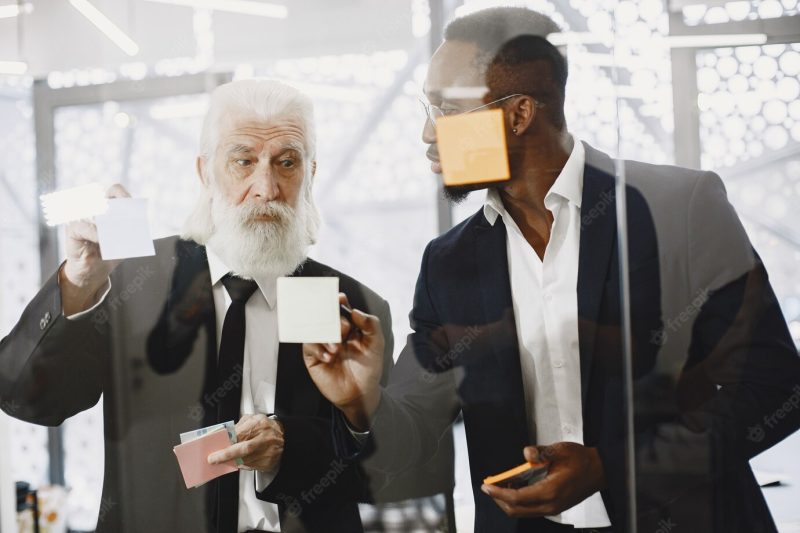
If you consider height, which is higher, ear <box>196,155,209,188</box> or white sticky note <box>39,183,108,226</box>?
ear <box>196,155,209,188</box>

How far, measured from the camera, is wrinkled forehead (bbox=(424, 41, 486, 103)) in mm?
1583

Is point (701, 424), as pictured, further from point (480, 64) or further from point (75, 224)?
point (75, 224)

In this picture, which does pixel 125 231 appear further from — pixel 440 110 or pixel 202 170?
pixel 440 110

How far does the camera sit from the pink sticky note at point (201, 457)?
1.71m

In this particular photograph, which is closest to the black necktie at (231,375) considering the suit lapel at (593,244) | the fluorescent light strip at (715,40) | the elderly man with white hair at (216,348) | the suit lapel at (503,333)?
the elderly man with white hair at (216,348)

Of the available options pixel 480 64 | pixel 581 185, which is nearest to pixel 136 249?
pixel 480 64

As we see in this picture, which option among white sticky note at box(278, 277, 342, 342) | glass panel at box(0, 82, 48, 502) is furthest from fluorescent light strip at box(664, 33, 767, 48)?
glass panel at box(0, 82, 48, 502)

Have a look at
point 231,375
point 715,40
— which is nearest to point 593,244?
point 715,40

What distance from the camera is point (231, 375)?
170cm

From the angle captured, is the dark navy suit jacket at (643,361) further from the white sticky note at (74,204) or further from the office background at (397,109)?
the white sticky note at (74,204)

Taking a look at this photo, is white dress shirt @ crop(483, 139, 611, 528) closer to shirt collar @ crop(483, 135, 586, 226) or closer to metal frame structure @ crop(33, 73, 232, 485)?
shirt collar @ crop(483, 135, 586, 226)

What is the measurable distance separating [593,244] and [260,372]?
0.86 metres

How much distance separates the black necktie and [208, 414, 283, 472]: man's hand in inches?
1.7

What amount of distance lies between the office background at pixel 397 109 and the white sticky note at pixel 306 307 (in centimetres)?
8
